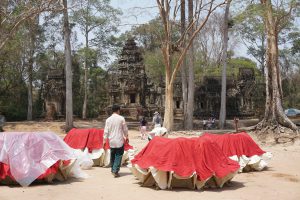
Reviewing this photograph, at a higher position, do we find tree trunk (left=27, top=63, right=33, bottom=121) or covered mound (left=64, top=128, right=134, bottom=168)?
tree trunk (left=27, top=63, right=33, bottom=121)

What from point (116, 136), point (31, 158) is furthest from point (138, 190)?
point (31, 158)

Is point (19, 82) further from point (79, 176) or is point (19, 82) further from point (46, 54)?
point (79, 176)

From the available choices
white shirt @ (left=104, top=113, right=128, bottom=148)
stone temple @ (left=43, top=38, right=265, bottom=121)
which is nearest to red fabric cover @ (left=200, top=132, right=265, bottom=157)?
white shirt @ (left=104, top=113, right=128, bottom=148)

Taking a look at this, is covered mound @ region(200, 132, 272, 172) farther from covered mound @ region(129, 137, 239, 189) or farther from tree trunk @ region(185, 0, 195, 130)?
tree trunk @ region(185, 0, 195, 130)

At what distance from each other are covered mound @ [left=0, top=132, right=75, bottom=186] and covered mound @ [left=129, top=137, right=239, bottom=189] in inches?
60.9

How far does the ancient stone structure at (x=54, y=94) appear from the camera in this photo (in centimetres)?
3591

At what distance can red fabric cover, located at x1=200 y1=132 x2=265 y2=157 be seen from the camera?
9133mm

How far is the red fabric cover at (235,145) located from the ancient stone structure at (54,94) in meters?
28.3

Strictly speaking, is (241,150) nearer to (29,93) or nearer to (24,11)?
(24,11)

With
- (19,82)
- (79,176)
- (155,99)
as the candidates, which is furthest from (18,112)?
(79,176)

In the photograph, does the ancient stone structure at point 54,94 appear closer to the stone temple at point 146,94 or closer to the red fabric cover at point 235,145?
the stone temple at point 146,94

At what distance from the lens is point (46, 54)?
39.2m

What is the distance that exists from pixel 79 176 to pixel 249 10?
1092cm

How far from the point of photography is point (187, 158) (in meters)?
7.21
